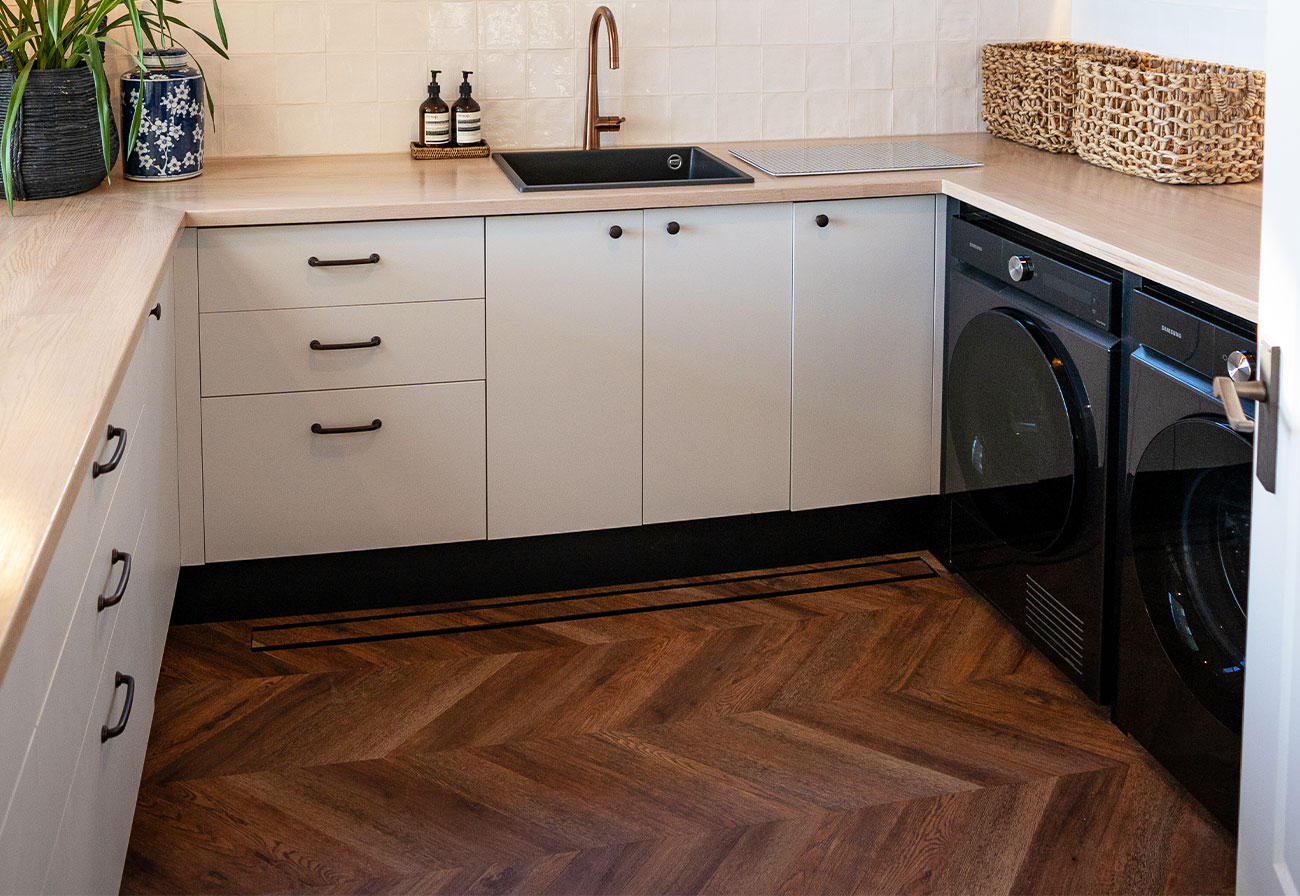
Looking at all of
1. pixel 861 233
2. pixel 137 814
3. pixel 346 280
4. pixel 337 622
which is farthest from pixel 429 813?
pixel 861 233

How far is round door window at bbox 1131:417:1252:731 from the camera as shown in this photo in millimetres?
1873

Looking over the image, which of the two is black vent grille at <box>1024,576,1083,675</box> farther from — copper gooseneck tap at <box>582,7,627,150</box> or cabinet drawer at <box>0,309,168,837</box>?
cabinet drawer at <box>0,309,168,837</box>

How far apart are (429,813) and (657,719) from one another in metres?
0.47

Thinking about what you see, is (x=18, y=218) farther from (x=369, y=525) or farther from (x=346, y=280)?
→ (x=369, y=525)

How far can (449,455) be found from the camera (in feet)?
9.00

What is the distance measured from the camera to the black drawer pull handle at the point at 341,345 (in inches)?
103

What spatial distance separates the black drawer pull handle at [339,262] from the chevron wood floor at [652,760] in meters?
0.76

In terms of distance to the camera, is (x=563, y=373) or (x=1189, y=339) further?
(x=563, y=373)

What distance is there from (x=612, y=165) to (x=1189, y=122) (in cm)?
129

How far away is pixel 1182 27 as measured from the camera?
3021mm

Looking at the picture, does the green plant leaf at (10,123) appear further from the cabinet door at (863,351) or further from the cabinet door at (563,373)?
the cabinet door at (863,351)

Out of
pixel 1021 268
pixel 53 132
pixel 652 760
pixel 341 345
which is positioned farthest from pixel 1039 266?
pixel 53 132

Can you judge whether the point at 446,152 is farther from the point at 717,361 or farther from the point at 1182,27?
the point at 1182,27

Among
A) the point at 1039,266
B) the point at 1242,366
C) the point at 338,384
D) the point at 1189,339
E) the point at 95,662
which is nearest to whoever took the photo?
the point at 95,662
